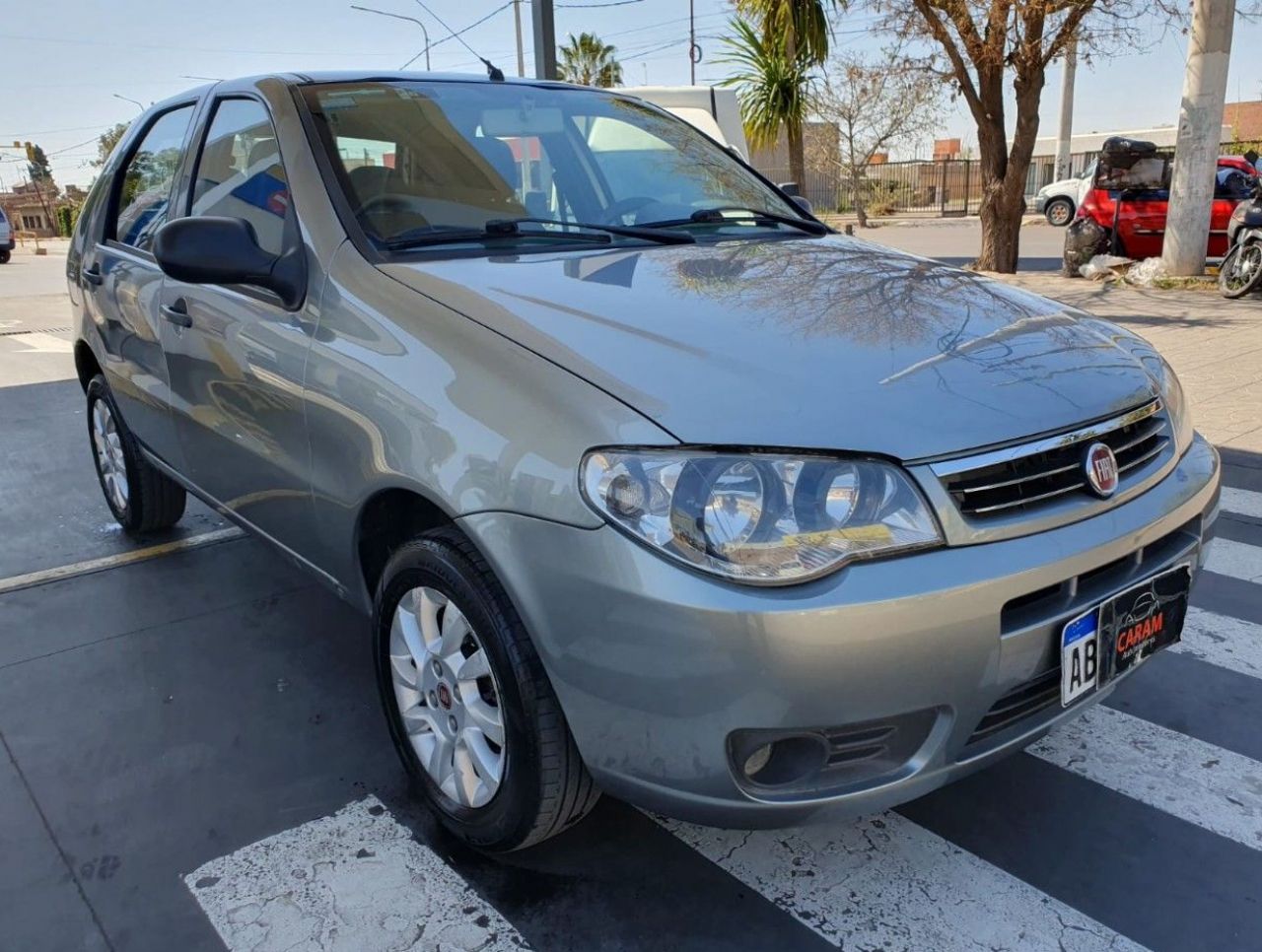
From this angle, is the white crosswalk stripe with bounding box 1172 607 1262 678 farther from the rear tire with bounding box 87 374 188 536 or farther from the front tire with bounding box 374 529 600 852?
the rear tire with bounding box 87 374 188 536

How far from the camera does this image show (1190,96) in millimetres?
11055

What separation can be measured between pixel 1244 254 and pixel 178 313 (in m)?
10.4

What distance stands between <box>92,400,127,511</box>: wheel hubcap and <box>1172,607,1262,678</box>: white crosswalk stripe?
4.18 meters

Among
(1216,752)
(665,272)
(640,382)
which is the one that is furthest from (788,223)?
(1216,752)

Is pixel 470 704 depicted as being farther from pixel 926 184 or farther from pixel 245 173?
pixel 926 184

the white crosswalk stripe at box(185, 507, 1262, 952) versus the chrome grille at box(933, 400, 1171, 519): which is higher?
the chrome grille at box(933, 400, 1171, 519)

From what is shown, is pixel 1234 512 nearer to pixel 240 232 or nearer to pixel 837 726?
pixel 837 726

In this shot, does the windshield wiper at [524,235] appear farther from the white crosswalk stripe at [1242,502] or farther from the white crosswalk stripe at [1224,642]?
the white crosswalk stripe at [1242,502]

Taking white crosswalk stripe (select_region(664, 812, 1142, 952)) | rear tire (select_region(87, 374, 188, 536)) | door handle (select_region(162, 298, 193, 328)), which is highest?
door handle (select_region(162, 298, 193, 328))

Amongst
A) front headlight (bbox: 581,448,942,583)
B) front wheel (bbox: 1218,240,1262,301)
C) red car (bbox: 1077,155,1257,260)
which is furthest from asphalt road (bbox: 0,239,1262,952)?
red car (bbox: 1077,155,1257,260)

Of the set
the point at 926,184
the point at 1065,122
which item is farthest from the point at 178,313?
the point at 926,184

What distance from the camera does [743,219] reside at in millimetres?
3229

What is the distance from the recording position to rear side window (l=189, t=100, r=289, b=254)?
2.84 m

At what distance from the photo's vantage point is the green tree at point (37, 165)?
69.7 meters
